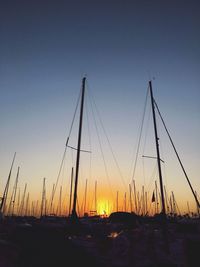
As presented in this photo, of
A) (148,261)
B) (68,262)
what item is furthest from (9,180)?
(148,261)

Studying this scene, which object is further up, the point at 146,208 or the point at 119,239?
the point at 146,208

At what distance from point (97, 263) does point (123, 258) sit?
144cm

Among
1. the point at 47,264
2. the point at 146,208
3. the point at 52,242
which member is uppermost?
the point at 146,208

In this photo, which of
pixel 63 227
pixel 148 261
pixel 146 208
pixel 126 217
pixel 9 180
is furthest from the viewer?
pixel 146 208

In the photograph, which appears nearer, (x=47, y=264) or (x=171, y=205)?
(x=47, y=264)

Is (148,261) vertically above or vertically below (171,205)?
below

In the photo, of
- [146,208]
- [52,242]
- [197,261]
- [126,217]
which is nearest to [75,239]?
[52,242]

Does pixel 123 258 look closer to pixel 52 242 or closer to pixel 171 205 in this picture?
pixel 52 242

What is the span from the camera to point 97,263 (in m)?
12.1

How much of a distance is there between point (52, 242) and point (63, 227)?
1.86 m

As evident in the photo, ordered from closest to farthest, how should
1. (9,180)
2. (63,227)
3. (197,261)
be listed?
(197,261)
(63,227)
(9,180)

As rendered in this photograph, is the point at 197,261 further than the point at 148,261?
No

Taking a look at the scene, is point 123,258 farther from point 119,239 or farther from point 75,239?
point 75,239

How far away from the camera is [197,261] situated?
368 inches
